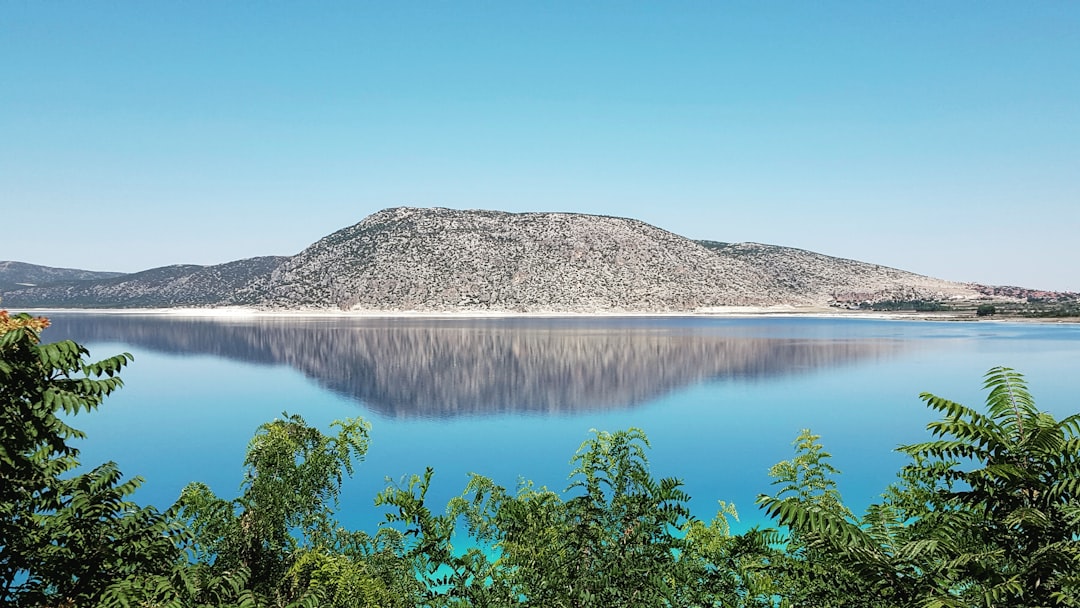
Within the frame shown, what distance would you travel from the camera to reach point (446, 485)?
132 feet

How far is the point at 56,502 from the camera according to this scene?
7973 mm

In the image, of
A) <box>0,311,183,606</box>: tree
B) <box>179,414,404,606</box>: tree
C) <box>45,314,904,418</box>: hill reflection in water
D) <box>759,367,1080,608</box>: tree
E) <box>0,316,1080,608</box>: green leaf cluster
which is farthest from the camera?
<box>45,314,904,418</box>: hill reflection in water

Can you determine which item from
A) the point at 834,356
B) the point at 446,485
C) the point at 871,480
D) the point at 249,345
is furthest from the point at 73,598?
the point at 249,345

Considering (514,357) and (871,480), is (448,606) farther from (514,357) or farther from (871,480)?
(514,357)

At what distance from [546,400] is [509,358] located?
26298 mm

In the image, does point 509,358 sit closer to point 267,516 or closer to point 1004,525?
point 267,516

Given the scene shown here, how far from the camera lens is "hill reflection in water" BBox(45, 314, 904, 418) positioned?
69.6 metres

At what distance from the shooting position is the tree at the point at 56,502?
648cm

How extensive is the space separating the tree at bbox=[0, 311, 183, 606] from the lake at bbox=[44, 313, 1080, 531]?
25.3 m

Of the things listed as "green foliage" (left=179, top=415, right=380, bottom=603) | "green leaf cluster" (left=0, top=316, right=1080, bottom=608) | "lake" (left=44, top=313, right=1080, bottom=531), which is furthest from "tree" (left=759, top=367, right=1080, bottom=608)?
"lake" (left=44, top=313, right=1080, bottom=531)

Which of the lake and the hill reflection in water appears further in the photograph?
the hill reflection in water

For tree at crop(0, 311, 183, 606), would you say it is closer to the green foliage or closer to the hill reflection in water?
the green foliage

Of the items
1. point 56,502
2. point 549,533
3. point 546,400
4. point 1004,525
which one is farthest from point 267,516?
point 546,400

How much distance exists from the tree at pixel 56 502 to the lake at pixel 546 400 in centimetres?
2527
